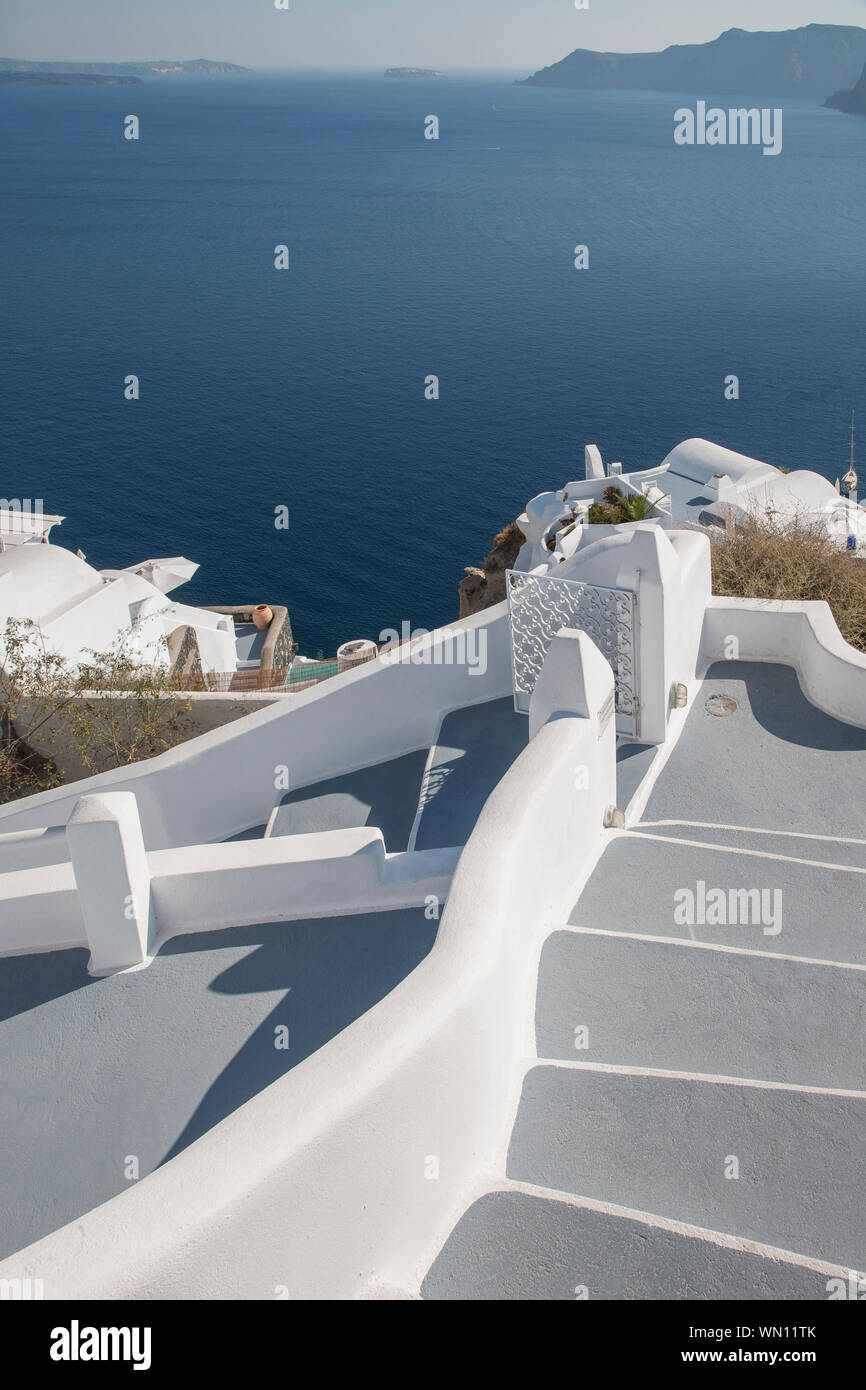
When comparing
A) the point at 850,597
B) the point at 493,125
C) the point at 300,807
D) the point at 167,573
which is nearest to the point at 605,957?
the point at 300,807

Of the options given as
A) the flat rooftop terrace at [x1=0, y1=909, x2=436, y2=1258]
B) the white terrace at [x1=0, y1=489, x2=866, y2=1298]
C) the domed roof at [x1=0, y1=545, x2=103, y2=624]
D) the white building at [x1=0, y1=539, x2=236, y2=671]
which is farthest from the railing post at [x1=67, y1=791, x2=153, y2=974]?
the domed roof at [x1=0, y1=545, x2=103, y2=624]

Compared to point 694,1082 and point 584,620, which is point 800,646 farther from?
point 694,1082

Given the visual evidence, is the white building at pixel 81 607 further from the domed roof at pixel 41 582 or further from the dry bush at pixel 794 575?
the dry bush at pixel 794 575

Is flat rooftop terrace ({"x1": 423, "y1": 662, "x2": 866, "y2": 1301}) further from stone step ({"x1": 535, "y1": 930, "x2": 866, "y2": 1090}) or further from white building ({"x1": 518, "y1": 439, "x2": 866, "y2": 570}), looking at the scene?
white building ({"x1": 518, "y1": 439, "x2": 866, "y2": 570})

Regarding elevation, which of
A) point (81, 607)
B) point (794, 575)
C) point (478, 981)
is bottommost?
point (81, 607)

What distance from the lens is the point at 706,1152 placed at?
5.07m

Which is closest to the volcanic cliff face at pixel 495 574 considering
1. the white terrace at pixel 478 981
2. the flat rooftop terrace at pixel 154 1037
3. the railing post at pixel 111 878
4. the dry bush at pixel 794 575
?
the dry bush at pixel 794 575

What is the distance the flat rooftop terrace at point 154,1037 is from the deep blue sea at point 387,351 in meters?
35.1

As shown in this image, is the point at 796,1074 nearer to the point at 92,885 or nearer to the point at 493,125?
the point at 92,885

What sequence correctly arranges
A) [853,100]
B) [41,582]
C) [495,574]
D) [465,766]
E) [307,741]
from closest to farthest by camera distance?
[465,766], [307,741], [41,582], [495,574], [853,100]

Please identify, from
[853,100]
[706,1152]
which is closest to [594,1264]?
[706,1152]

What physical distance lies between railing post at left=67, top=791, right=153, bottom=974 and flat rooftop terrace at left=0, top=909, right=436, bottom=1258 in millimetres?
192

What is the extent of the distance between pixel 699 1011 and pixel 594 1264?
1912mm

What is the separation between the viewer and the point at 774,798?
8.94 m
